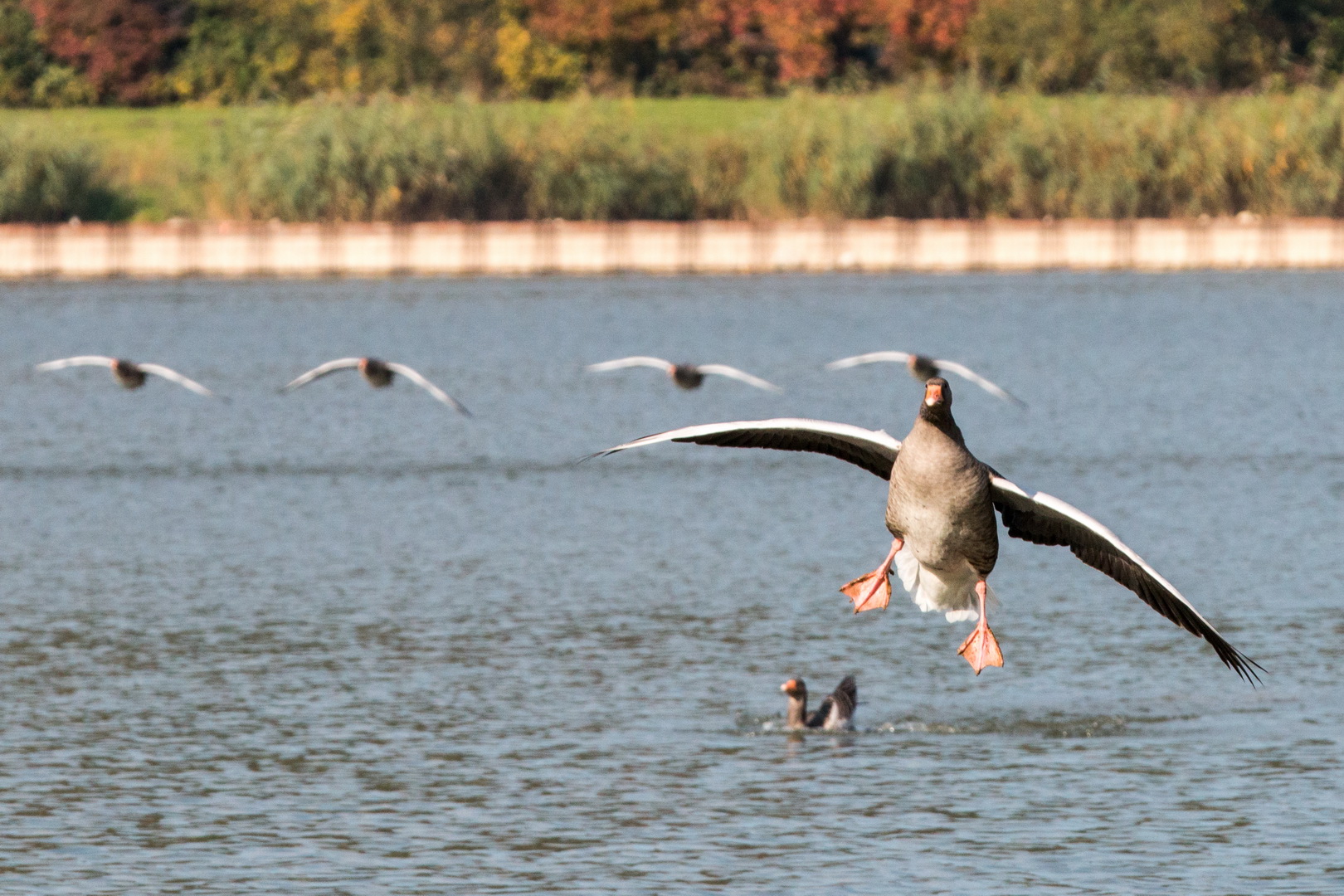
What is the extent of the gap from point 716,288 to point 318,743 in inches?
3669

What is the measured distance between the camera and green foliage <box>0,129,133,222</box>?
104 meters

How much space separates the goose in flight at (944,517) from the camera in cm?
1636

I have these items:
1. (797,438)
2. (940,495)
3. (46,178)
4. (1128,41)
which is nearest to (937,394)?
(940,495)

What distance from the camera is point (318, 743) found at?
1223 inches

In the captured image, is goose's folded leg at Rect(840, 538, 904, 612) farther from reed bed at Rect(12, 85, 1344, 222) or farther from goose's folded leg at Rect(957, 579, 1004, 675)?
reed bed at Rect(12, 85, 1344, 222)

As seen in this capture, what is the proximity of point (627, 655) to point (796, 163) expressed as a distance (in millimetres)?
67484

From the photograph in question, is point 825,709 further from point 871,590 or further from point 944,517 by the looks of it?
point 944,517

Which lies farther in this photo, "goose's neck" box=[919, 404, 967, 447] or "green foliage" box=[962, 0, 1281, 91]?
"green foliage" box=[962, 0, 1281, 91]

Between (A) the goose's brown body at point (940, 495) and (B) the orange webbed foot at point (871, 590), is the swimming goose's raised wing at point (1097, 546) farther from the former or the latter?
(B) the orange webbed foot at point (871, 590)

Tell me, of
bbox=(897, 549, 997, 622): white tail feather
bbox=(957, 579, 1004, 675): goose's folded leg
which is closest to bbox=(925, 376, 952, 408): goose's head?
bbox=(957, 579, 1004, 675): goose's folded leg

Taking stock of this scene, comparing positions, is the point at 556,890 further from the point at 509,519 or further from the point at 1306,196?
the point at 1306,196

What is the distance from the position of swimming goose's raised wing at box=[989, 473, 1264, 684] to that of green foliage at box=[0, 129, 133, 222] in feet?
296

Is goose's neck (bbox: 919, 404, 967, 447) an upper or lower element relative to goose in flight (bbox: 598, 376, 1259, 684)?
upper

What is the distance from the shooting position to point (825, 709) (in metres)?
30.6
